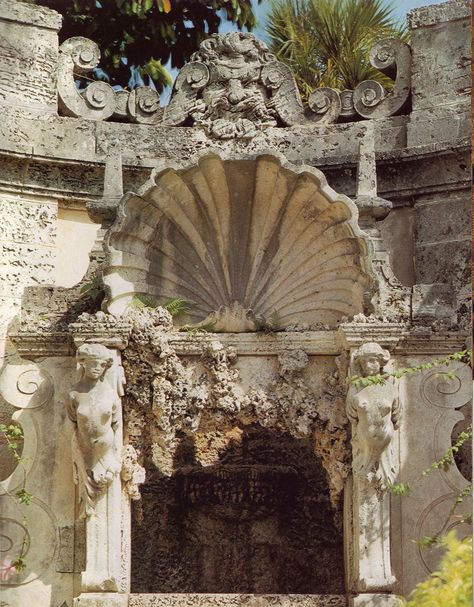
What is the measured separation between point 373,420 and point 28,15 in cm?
478

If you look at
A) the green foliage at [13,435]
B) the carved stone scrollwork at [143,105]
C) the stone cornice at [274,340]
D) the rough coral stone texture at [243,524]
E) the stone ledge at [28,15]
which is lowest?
the rough coral stone texture at [243,524]

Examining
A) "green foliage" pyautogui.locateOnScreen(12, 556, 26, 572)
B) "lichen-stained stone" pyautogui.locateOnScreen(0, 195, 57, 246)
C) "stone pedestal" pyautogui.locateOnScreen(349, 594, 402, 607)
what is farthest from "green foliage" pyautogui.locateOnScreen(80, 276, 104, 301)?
"stone pedestal" pyautogui.locateOnScreen(349, 594, 402, 607)

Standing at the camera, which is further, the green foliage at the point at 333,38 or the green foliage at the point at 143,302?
the green foliage at the point at 333,38

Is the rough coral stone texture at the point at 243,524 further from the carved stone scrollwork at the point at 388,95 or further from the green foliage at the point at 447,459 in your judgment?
the carved stone scrollwork at the point at 388,95

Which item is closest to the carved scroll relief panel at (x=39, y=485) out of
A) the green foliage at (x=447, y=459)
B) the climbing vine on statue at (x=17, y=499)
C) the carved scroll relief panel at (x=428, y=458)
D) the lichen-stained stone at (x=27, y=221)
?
the climbing vine on statue at (x=17, y=499)

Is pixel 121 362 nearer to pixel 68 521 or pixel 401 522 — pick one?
pixel 68 521

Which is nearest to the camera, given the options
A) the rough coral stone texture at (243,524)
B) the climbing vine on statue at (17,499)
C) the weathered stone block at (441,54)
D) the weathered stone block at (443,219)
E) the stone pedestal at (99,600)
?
the stone pedestal at (99,600)

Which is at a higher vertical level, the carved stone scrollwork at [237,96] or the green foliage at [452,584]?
the carved stone scrollwork at [237,96]

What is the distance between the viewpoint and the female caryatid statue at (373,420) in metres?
12.1

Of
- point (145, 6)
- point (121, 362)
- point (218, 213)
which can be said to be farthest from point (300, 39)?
point (121, 362)

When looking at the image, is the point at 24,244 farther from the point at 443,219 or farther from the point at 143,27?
the point at 143,27

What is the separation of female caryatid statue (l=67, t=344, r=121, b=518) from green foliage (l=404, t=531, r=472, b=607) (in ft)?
11.8

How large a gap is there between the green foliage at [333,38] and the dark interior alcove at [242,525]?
196 inches

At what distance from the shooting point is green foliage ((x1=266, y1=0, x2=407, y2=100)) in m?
17.5
